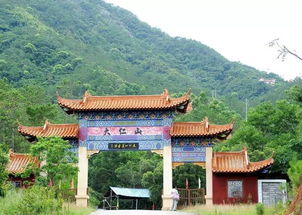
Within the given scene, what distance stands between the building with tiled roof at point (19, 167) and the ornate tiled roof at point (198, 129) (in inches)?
268

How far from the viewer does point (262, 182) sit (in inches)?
970

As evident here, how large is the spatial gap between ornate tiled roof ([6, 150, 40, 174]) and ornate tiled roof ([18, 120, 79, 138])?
3.82 ft

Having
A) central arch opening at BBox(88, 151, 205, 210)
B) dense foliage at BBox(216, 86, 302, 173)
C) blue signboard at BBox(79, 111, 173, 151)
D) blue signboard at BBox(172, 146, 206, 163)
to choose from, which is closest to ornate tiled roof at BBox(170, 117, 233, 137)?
blue signboard at BBox(79, 111, 173, 151)

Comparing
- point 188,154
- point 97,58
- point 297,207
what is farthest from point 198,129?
point 97,58

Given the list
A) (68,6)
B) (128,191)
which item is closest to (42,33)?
(68,6)

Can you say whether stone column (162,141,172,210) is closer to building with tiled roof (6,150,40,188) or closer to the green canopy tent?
building with tiled roof (6,150,40,188)

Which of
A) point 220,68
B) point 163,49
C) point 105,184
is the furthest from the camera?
point 163,49

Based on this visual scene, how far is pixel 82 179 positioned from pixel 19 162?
3158mm

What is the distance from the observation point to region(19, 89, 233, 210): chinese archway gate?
25766mm

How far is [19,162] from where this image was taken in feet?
86.0

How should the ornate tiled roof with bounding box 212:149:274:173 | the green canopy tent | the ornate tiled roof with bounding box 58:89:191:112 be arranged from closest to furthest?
the ornate tiled roof with bounding box 212:149:274:173, the ornate tiled roof with bounding box 58:89:191:112, the green canopy tent

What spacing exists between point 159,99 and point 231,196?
5.82 m

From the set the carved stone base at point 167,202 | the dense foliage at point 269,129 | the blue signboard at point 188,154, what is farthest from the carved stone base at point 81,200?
the dense foliage at point 269,129

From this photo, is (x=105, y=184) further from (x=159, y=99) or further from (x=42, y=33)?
(x=42, y=33)
